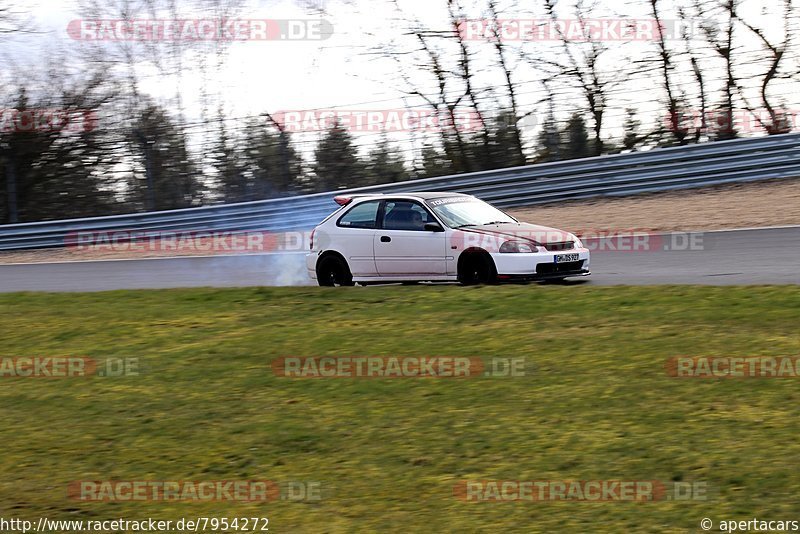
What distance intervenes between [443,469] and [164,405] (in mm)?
2462

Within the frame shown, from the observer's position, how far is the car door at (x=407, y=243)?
11539mm

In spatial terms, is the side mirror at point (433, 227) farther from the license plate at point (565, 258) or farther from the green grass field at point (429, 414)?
the green grass field at point (429, 414)

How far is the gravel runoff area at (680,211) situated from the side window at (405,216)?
5.99 m

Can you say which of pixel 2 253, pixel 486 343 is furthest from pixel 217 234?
pixel 486 343

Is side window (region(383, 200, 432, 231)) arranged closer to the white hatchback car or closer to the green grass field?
the white hatchback car

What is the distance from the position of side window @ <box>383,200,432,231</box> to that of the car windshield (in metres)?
0.17

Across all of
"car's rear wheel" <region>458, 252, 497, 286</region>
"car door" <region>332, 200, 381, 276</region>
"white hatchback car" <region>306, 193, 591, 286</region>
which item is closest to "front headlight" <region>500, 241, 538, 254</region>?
"white hatchback car" <region>306, 193, 591, 286</region>

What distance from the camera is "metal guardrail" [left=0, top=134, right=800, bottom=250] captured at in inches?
725

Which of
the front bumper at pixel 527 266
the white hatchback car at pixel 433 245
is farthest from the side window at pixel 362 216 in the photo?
the front bumper at pixel 527 266

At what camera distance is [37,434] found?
665 centimetres

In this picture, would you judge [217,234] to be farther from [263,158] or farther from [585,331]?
[585,331]

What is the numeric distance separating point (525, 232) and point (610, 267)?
83.3 inches

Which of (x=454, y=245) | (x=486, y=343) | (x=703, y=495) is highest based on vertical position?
(x=454, y=245)

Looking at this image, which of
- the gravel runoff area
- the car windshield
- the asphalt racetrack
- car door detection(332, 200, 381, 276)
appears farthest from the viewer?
the gravel runoff area
